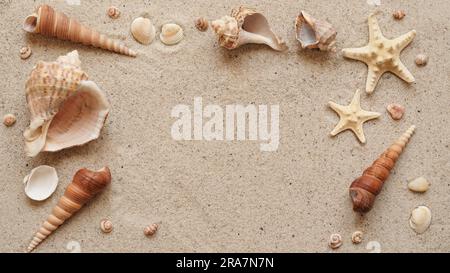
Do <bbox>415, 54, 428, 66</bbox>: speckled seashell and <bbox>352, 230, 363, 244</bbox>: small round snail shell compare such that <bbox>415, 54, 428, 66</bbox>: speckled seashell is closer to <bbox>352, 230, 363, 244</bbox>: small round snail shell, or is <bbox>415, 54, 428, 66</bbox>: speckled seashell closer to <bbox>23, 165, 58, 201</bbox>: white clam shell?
<bbox>352, 230, 363, 244</bbox>: small round snail shell

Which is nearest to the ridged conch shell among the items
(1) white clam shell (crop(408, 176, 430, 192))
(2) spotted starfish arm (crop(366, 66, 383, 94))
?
(2) spotted starfish arm (crop(366, 66, 383, 94))

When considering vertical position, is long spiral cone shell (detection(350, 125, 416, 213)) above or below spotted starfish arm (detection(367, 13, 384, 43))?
below

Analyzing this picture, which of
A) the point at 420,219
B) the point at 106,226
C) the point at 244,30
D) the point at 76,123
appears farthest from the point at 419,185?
the point at 76,123

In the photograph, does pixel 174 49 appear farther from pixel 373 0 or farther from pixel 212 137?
pixel 373 0

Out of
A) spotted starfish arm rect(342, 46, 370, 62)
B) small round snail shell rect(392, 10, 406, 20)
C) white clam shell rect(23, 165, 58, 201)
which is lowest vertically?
white clam shell rect(23, 165, 58, 201)

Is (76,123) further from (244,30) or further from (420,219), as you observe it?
(420,219)

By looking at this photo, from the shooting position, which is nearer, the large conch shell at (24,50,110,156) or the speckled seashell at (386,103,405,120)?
the large conch shell at (24,50,110,156)

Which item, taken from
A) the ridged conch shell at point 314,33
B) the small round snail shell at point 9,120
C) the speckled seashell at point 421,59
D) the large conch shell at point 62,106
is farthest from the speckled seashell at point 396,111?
the small round snail shell at point 9,120

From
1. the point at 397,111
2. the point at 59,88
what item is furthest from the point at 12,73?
the point at 397,111
